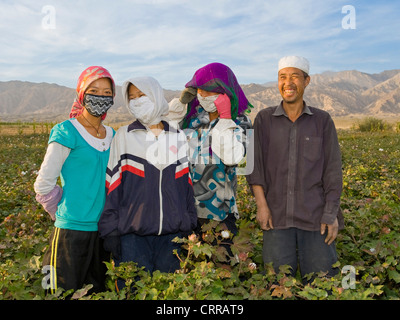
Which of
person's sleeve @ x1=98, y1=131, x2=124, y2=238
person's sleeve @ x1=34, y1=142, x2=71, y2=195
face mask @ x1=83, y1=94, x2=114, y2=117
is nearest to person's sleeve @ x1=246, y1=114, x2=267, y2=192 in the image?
person's sleeve @ x1=98, y1=131, x2=124, y2=238

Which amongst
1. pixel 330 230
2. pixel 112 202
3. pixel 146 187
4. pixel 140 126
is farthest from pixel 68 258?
pixel 330 230

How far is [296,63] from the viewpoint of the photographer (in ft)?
9.98

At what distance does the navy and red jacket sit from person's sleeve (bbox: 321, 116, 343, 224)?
1.05m

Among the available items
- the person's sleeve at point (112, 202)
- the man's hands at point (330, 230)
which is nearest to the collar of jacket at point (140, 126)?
the person's sleeve at point (112, 202)

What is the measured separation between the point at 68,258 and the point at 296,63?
2.28 metres

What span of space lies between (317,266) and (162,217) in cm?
129

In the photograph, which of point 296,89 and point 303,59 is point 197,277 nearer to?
point 296,89

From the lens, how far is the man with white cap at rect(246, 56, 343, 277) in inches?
120

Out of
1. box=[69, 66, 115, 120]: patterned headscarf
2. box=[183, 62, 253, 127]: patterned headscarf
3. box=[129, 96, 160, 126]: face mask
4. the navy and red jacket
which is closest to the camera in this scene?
the navy and red jacket

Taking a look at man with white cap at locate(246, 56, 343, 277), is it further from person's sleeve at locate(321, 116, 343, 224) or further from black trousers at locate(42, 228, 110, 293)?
black trousers at locate(42, 228, 110, 293)

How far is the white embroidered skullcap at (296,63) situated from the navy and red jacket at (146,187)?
42.7 inches

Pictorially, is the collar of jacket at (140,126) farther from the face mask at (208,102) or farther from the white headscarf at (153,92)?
the face mask at (208,102)
